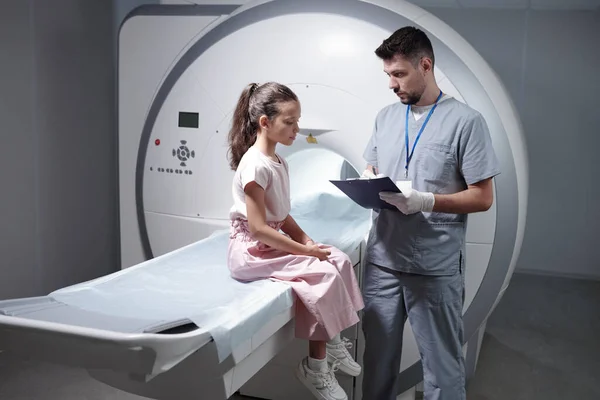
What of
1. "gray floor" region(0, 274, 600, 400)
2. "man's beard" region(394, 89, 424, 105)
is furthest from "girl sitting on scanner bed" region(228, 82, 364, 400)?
"gray floor" region(0, 274, 600, 400)

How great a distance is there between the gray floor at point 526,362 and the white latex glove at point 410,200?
3.14 feet

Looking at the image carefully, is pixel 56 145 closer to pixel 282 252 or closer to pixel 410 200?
pixel 282 252

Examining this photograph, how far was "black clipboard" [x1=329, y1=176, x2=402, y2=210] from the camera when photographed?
1.58m

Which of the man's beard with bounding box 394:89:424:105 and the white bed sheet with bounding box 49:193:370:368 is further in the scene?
the man's beard with bounding box 394:89:424:105

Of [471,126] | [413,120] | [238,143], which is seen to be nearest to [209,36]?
[238,143]

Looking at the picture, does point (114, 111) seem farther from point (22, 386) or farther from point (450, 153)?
point (450, 153)

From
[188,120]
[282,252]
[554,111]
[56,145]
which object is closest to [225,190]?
[188,120]

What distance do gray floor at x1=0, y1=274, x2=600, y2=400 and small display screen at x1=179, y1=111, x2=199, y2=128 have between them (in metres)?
0.94

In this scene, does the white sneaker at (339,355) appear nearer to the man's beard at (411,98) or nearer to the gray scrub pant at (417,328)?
the gray scrub pant at (417,328)

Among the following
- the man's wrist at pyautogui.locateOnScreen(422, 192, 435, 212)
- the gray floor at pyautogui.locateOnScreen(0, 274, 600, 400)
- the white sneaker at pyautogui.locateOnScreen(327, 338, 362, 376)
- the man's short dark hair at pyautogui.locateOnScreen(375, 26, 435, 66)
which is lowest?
the gray floor at pyautogui.locateOnScreen(0, 274, 600, 400)

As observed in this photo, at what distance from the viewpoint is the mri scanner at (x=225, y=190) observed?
1226 mm

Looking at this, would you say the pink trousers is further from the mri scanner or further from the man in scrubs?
the man in scrubs

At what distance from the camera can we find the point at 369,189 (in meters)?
1.64

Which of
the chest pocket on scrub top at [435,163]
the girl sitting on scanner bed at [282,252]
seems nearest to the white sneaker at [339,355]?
the girl sitting on scanner bed at [282,252]
